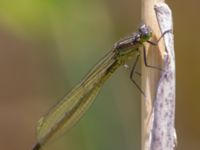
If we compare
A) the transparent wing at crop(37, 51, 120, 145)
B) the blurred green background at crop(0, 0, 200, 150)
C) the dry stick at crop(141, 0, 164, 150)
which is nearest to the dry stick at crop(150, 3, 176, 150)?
the dry stick at crop(141, 0, 164, 150)

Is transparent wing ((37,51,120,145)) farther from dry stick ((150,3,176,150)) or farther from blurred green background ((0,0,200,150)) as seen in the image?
dry stick ((150,3,176,150))

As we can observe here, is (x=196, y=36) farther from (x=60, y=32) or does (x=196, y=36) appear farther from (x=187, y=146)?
(x=60, y=32)

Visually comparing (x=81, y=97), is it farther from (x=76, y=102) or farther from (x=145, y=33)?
(x=145, y=33)

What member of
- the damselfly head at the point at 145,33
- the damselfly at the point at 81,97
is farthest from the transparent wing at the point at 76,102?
the damselfly head at the point at 145,33

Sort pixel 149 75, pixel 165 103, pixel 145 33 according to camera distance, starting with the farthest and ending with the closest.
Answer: pixel 145 33, pixel 149 75, pixel 165 103

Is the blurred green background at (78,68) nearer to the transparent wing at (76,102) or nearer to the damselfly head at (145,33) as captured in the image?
the transparent wing at (76,102)

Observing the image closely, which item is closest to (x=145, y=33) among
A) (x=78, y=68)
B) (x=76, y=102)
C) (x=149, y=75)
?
(x=149, y=75)
